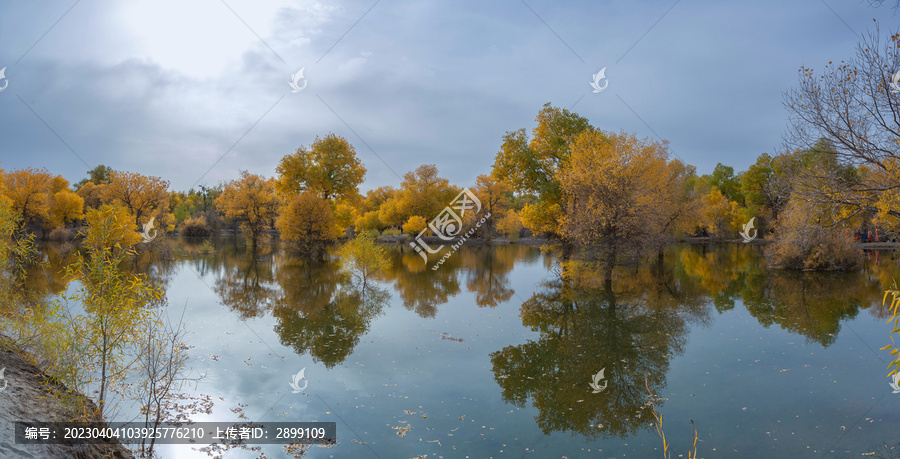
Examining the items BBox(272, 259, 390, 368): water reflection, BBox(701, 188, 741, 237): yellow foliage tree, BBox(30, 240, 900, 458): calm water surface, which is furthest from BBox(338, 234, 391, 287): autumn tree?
BBox(701, 188, 741, 237): yellow foliage tree

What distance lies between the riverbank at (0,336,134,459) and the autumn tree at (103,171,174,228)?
35.0 metres

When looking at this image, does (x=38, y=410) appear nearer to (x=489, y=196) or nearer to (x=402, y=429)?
(x=402, y=429)

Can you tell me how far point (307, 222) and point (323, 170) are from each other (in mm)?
5317

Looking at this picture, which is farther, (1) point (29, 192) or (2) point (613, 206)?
(1) point (29, 192)

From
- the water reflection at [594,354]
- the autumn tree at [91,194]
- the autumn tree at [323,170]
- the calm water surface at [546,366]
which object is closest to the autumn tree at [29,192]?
the autumn tree at [91,194]

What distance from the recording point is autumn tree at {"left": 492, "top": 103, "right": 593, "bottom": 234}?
24953mm

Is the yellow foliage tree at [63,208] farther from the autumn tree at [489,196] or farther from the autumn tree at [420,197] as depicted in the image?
the autumn tree at [489,196]

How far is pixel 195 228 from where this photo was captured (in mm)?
59875

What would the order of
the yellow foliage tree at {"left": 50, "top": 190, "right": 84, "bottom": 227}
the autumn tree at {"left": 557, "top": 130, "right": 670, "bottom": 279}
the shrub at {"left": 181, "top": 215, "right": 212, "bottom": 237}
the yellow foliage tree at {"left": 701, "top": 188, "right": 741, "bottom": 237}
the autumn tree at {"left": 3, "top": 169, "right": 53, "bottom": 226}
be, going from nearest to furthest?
the autumn tree at {"left": 557, "top": 130, "right": 670, "bottom": 279}, the autumn tree at {"left": 3, "top": 169, "right": 53, "bottom": 226}, the yellow foliage tree at {"left": 50, "top": 190, "right": 84, "bottom": 227}, the yellow foliage tree at {"left": 701, "top": 188, "right": 741, "bottom": 237}, the shrub at {"left": 181, "top": 215, "right": 212, "bottom": 237}

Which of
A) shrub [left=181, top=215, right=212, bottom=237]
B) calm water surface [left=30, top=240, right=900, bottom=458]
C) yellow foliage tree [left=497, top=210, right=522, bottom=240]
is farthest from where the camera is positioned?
shrub [left=181, top=215, right=212, bottom=237]

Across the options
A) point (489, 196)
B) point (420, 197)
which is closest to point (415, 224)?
point (420, 197)

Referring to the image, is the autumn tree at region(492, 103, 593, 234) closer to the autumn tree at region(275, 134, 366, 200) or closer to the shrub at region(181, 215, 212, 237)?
the autumn tree at region(275, 134, 366, 200)

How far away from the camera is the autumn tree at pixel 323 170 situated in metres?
34.8

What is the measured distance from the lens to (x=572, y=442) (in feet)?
20.0
